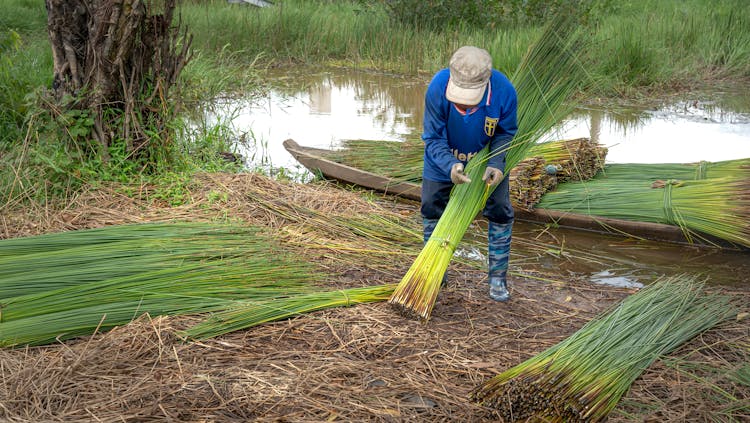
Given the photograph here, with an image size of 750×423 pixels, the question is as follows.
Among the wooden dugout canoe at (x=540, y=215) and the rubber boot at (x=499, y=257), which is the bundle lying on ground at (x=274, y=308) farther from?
the wooden dugout canoe at (x=540, y=215)

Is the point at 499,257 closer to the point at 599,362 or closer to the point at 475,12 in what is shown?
the point at 599,362

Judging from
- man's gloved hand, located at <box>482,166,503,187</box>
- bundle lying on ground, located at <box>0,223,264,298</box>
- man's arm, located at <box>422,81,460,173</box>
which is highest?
man's arm, located at <box>422,81,460,173</box>

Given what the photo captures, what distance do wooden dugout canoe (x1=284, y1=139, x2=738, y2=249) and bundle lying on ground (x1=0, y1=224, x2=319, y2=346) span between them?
209 cm

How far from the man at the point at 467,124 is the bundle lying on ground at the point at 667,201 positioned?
6.16ft

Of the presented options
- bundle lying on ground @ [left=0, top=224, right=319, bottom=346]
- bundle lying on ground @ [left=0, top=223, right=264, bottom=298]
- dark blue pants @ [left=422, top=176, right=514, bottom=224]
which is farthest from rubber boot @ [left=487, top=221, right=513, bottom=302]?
bundle lying on ground @ [left=0, top=223, right=264, bottom=298]

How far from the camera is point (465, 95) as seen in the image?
11.0 feet

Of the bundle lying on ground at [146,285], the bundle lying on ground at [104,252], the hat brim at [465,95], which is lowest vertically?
the bundle lying on ground at [146,285]

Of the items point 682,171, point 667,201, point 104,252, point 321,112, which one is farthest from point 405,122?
point 104,252

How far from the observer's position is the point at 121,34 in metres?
4.94

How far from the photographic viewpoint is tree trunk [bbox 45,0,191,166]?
4879 mm

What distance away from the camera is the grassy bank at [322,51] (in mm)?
5031

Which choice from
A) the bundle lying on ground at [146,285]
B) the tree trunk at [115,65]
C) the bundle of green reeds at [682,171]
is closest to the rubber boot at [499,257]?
the bundle lying on ground at [146,285]

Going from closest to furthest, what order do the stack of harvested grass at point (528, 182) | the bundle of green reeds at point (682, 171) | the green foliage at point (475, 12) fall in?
the bundle of green reeds at point (682, 171) → the stack of harvested grass at point (528, 182) → the green foliage at point (475, 12)

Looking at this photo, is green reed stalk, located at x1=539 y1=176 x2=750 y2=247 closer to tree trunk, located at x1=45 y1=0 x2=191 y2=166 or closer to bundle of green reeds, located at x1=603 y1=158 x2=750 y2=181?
bundle of green reeds, located at x1=603 y1=158 x2=750 y2=181
